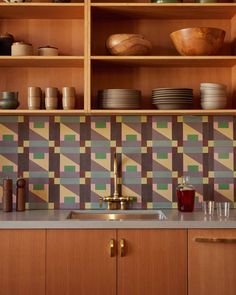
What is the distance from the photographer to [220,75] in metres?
3.14

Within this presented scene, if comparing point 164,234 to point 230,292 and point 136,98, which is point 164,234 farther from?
point 136,98

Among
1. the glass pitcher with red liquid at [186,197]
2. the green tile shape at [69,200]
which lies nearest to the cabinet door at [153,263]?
the glass pitcher with red liquid at [186,197]

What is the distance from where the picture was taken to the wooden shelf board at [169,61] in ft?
9.30

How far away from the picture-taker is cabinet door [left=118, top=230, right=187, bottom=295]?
Result: 255 centimetres

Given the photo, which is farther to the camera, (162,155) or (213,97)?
(162,155)

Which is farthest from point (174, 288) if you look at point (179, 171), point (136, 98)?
point (136, 98)

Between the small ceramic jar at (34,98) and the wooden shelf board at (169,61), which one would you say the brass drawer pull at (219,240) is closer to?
the wooden shelf board at (169,61)

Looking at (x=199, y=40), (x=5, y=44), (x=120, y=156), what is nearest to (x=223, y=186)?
(x=120, y=156)

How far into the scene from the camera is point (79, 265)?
2.55 meters

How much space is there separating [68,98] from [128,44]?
0.48 metres

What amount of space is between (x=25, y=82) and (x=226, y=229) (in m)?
1.57

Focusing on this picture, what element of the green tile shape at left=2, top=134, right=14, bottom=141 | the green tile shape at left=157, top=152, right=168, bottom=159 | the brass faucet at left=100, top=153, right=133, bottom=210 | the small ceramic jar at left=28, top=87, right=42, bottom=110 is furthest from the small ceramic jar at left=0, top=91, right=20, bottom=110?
Answer: the green tile shape at left=157, top=152, right=168, bottom=159

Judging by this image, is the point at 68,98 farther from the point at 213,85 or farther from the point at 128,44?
the point at 213,85

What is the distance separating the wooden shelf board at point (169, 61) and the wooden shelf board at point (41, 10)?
1.08ft
